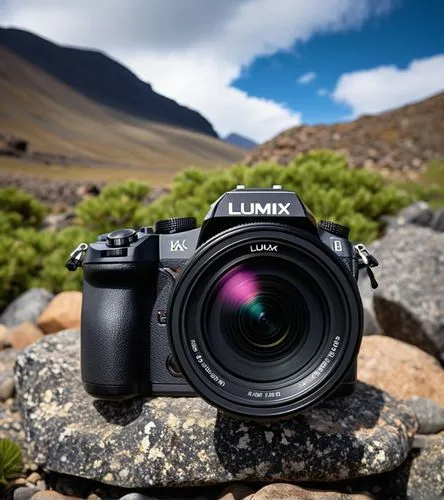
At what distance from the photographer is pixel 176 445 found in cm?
214

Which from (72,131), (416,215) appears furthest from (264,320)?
(72,131)

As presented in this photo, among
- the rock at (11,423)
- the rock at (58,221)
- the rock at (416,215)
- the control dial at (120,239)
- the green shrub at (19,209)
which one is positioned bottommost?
the rock at (11,423)

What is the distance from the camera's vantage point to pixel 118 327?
2109 mm

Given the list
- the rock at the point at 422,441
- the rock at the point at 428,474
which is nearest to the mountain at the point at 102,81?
the rock at the point at 422,441

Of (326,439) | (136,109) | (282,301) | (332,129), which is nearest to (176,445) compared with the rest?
(326,439)

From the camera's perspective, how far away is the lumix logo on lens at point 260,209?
1.79 meters

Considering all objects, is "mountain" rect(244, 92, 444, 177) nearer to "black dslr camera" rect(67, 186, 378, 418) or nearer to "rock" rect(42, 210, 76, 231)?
"rock" rect(42, 210, 76, 231)

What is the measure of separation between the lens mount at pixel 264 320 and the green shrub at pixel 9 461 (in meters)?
1.21

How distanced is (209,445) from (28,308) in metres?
3.52

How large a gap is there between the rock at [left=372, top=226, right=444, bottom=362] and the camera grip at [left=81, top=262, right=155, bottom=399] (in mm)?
2131

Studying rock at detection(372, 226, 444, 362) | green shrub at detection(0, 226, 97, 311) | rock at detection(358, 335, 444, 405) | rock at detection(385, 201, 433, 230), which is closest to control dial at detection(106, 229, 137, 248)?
rock at detection(358, 335, 444, 405)

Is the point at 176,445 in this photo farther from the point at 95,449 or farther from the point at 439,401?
the point at 439,401

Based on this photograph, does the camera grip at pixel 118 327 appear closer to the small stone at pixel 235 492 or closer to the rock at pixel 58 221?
the small stone at pixel 235 492

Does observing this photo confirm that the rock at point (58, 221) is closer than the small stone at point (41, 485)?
No
